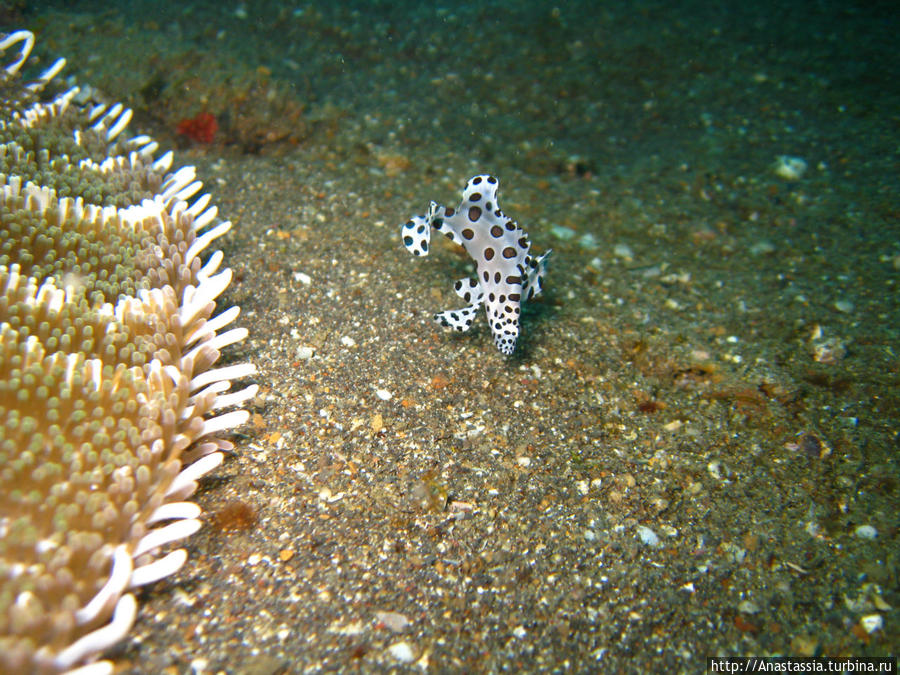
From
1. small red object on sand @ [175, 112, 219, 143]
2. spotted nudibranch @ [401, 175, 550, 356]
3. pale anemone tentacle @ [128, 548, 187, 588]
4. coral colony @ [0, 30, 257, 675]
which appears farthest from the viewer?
small red object on sand @ [175, 112, 219, 143]

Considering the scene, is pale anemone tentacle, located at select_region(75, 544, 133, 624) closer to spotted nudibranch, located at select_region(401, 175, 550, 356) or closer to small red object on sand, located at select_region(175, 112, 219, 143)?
spotted nudibranch, located at select_region(401, 175, 550, 356)

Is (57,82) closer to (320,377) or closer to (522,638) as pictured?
(320,377)

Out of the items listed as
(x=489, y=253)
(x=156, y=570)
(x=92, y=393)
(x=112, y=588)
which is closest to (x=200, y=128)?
(x=489, y=253)

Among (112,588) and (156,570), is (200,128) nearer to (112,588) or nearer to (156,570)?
(156,570)

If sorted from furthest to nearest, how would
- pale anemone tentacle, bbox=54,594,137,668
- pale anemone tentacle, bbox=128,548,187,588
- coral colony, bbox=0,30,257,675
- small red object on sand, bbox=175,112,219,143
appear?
small red object on sand, bbox=175,112,219,143
pale anemone tentacle, bbox=128,548,187,588
coral colony, bbox=0,30,257,675
pale anemone tentacle, bbox=54,594,137,668

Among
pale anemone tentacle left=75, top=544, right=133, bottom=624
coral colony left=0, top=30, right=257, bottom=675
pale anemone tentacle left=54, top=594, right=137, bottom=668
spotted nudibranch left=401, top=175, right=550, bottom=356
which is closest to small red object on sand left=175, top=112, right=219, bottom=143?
coral colony left=0, top=30, right=257, bottom=675

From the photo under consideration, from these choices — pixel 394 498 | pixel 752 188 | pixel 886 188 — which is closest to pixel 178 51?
pixel 394 498

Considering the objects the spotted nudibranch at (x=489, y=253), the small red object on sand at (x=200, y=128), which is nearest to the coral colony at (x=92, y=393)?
the spotted nudibranch at (x=489, y=253)
